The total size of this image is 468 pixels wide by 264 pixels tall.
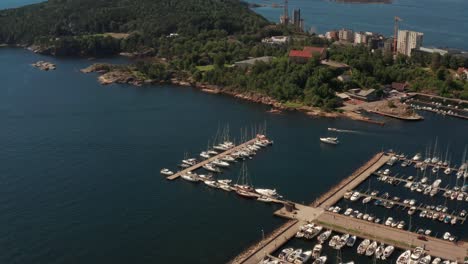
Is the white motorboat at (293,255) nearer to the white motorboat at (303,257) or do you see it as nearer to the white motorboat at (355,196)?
the white motorboat at (303,257)

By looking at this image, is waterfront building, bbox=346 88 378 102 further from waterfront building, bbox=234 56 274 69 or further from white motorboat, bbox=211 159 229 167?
white motorboat, bbox=211 159 229 167

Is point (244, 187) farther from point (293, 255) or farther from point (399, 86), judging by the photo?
point (399, 86)

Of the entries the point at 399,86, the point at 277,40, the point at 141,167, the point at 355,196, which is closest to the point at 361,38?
the point at 277,40

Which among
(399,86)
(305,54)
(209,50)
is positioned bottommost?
(399,86)

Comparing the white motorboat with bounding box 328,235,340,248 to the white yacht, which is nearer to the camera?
the white motorboat with bounding box 328,235,340,248

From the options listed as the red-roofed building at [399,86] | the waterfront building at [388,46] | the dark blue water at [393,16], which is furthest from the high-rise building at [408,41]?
the red-roofed building at [399,86]

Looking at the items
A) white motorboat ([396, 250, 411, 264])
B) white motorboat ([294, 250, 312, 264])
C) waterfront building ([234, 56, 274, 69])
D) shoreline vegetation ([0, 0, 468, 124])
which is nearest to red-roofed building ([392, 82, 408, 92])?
shoreline vegetation ([0, 0, 468, 124])
